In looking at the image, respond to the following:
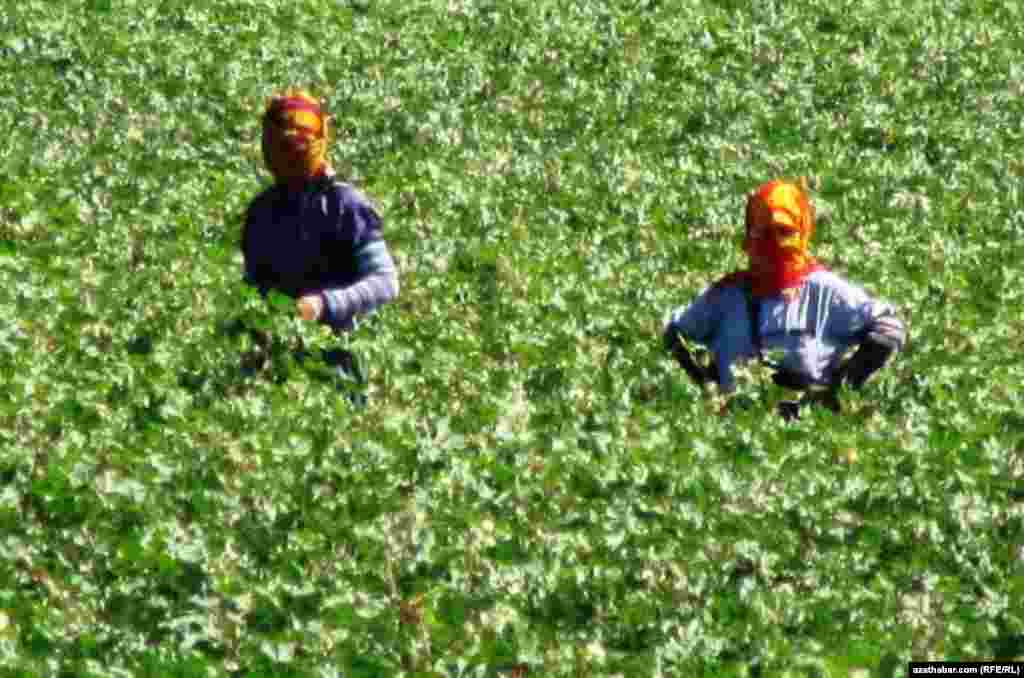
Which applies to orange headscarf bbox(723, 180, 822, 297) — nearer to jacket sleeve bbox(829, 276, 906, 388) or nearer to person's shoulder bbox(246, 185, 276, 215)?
jacket sleeve bbox(829, 276, 906, 388)

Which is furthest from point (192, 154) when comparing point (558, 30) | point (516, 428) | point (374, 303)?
point (516, 428)

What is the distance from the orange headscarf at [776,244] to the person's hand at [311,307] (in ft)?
5.81

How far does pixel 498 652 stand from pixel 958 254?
35.2 feet

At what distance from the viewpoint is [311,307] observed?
8.80 metres

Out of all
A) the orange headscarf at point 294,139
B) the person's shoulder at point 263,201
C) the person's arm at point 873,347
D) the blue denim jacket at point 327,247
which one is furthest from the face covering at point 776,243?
the person's shoulder at point 263,201

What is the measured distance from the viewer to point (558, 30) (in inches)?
945

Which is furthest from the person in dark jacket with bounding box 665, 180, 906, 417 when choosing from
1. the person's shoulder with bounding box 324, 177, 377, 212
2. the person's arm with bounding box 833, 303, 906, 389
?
the person's shoulder with bounding box 324, 177, 377, 212

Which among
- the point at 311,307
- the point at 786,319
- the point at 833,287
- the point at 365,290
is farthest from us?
the point at 833,287

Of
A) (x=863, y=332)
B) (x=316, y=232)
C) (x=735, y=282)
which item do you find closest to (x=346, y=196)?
(x=316, y=232)

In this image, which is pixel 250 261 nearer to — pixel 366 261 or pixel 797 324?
pixel 366 261

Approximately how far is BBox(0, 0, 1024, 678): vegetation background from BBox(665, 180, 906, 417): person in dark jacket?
0.23 metres

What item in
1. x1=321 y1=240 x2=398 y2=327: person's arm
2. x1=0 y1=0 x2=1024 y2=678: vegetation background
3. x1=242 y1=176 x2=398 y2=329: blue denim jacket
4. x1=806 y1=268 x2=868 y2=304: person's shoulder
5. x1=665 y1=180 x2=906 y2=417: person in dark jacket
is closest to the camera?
x1=0 y1=0 x2=1024 y2=678: vegetation background

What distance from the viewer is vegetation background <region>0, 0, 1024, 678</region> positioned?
5.89 m

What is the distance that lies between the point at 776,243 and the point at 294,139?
2.00 metres
